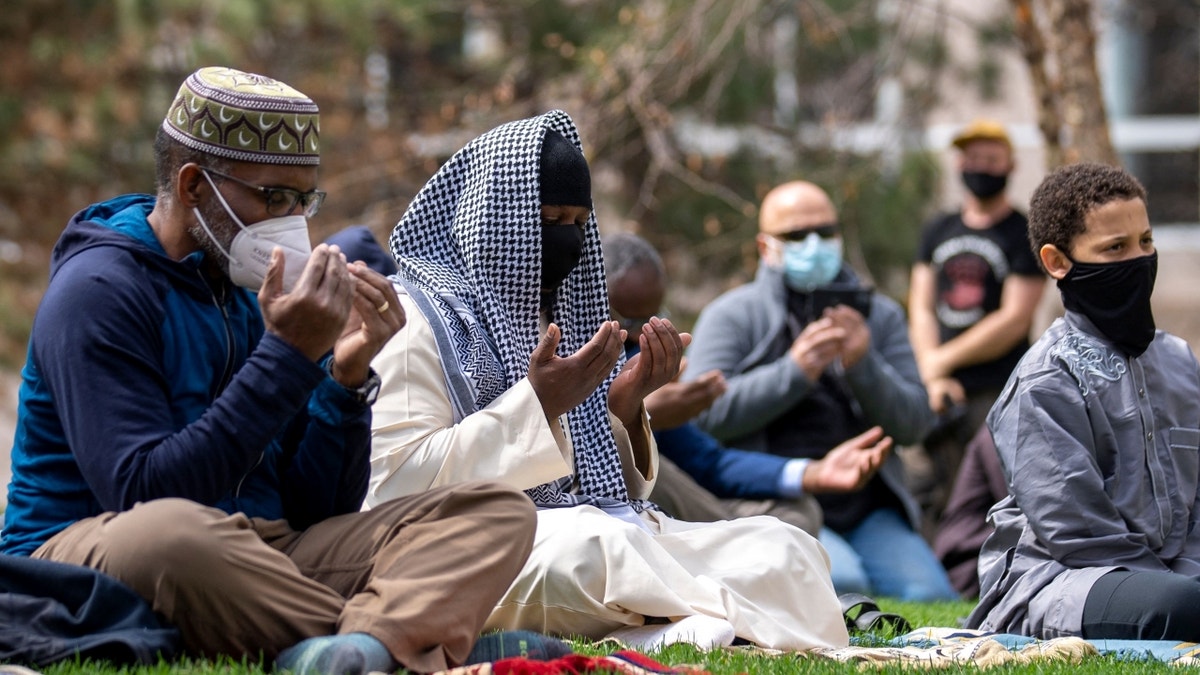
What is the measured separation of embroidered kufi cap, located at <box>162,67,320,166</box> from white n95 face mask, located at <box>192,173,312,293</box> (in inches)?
4.3

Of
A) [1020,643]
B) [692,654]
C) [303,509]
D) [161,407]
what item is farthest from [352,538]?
[1020,643]

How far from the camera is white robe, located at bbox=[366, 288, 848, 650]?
14.7ft

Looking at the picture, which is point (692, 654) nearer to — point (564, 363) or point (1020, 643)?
point (564, 363)

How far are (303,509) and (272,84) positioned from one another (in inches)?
44.9

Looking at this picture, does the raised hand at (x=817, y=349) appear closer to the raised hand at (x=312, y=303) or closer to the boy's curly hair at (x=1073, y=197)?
the boy's curly hair at (x=1073, y=197)

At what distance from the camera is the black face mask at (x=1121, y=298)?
524cm

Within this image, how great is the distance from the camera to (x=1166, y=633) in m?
4.84

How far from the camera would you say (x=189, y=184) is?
411 centimetres

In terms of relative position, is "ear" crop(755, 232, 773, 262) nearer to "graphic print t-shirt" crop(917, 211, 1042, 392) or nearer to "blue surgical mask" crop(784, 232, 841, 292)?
"blue surgical mask" crop(784, 232, 841, 292)

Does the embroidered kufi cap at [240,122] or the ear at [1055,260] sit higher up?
the embroidered kufi cap at [240,122]

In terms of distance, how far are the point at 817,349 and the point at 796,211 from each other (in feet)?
3.02

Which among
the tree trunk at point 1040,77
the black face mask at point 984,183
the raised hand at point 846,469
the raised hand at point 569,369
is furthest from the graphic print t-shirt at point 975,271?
the raised hand at point 569,369

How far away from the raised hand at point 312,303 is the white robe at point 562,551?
82 cm

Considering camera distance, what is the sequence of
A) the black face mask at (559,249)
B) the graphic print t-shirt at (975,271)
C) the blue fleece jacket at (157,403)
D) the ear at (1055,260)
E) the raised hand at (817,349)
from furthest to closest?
the graphic print t-shirt at (975,271) < the raised hand at (817,349) < the ear at (1055,260) < the black face mask at (559,249) < the blue fleece jacket at (157,403)
